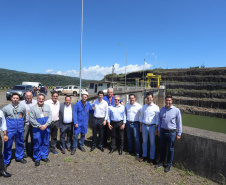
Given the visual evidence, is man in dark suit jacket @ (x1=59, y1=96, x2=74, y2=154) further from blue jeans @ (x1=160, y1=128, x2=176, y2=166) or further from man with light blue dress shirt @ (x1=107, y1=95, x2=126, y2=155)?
blue jeans @ (x1=160, y1=128, x2=176, y2=166)

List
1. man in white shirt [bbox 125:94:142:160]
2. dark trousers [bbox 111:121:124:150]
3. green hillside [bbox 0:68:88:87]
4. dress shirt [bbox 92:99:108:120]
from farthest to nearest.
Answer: green hillside [bbox 0:68:88:87] → dress shirt [bbox 92:99:108:120] → dark trousers [bbox 111:121:124:150] → man in white shirt [bbox 125:94:142:160]

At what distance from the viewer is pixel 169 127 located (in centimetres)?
329

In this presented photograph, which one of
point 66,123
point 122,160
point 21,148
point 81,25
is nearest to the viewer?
point 21,148

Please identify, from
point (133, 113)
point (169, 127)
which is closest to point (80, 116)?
point (133, 113)

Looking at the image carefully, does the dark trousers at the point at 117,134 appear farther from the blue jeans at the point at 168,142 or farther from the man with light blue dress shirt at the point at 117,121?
the blue jeans at the point at 168,142

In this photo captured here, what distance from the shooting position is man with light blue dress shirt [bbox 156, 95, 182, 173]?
3.29 m

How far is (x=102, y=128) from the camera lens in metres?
4.42

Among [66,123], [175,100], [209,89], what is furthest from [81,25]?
[209,89]

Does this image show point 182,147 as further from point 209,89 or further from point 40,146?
point 209,89

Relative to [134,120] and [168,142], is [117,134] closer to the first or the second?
[134,120]

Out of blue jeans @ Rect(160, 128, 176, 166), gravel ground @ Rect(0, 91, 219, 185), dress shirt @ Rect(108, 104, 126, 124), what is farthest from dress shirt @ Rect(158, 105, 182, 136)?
dress shirt @ Rect(108, 104, 126, 124)

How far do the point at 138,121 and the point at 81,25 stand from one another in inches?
420

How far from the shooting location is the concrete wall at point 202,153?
2.88 metres

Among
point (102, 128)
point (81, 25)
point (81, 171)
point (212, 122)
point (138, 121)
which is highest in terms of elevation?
point (81, 25)
